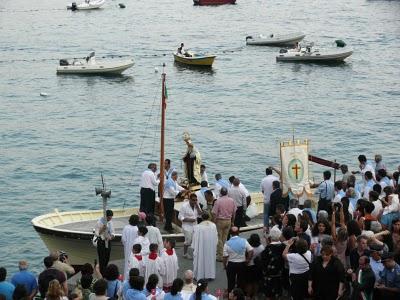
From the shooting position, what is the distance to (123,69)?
217 ft

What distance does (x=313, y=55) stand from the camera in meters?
70.1

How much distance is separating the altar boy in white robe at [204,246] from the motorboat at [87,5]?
8883 cm

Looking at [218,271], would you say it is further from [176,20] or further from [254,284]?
[176,20]

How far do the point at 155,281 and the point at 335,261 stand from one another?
2.91 metres

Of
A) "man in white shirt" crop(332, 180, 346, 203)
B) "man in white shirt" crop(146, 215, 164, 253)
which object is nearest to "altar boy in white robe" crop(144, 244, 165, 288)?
"man in white shirt" crop(146, 215, 164, 253)

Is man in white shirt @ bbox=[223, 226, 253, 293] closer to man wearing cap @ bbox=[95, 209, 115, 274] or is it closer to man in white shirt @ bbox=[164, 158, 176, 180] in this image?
man wearing cap @ bbox=[95, 209, 115, 274]

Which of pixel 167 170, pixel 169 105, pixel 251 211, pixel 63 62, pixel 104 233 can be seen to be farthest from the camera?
pixel 63 62

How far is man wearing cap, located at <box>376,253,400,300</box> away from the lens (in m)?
15.3

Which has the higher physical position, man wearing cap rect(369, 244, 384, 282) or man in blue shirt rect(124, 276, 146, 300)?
man wearing cap rect(369, 244, 384, 282)

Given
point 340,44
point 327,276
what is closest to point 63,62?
point 340,44

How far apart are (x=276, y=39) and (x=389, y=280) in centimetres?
6503

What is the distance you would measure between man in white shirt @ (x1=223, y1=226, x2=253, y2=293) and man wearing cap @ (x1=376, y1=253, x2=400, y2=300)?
2477 mm

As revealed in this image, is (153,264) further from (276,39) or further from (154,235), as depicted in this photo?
(276,39)

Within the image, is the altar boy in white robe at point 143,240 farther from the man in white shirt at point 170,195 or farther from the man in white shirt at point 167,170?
the man in white shirt at point 167,170
